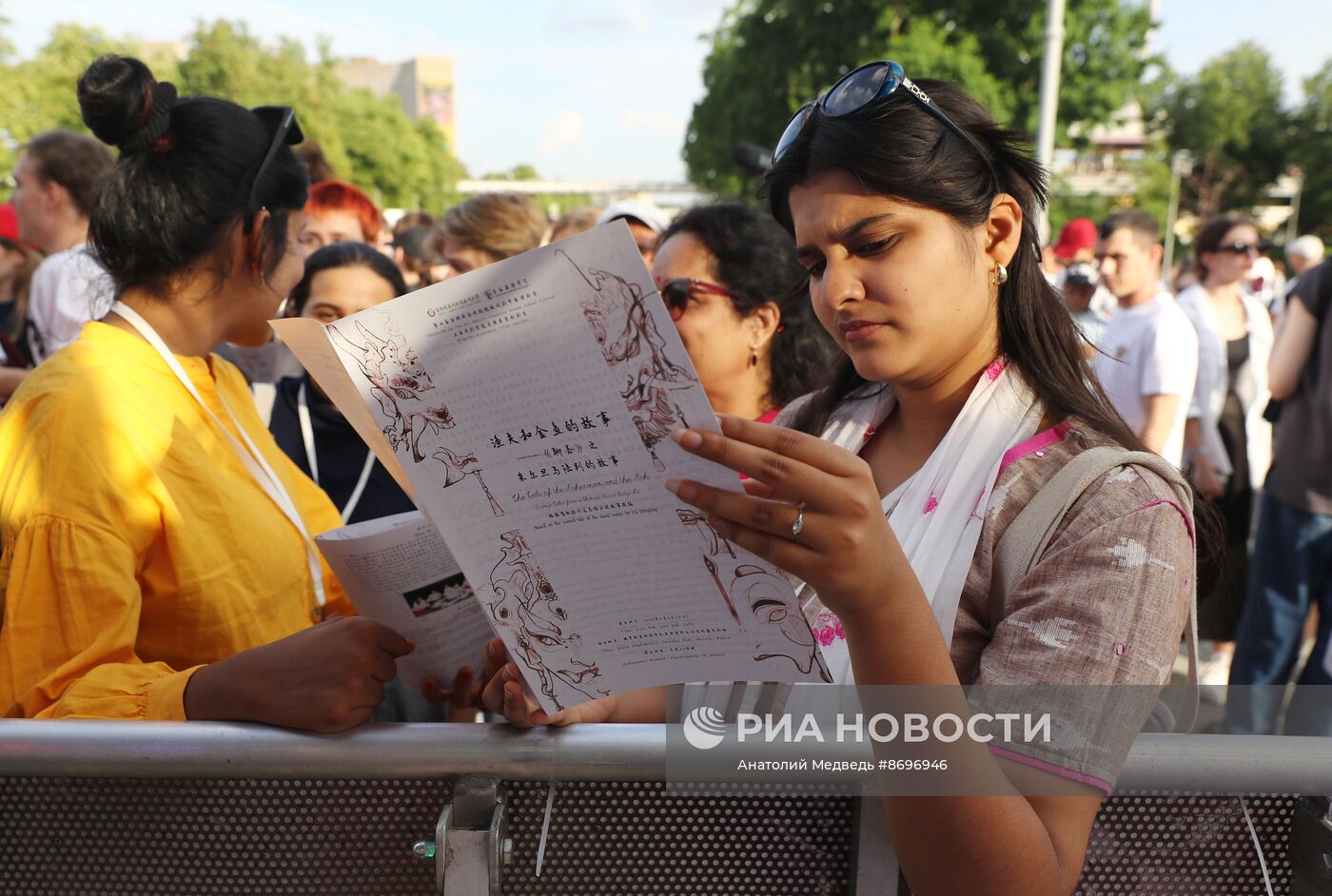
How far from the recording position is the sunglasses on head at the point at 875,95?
1.54m

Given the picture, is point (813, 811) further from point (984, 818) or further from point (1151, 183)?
point (1151, 183)

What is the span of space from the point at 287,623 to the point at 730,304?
153 cm

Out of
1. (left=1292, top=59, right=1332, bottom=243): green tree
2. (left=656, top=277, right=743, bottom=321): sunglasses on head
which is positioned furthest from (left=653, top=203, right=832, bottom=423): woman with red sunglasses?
(left=1292, top=59, right=1332, bottom=243): green tree

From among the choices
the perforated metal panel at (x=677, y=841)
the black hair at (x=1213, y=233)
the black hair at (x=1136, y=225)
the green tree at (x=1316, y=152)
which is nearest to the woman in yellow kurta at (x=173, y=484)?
the perforated metal panel at (x=677, y=841)

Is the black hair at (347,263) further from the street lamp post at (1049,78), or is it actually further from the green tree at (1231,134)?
the green tree at (1231,134)

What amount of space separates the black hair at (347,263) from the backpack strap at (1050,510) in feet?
8.78

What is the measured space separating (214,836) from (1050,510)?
3.79 ft

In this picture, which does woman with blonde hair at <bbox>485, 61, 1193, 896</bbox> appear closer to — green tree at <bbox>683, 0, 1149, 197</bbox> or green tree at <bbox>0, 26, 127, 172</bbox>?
green tree at <bbox>683, 0, 1149, 197</bbox>

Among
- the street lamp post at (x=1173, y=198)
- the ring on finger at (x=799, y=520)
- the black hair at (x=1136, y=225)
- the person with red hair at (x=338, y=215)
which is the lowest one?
the street lamp post at (x=1173, y=198)

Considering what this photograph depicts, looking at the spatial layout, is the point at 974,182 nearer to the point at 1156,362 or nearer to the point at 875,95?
the point at 875,95

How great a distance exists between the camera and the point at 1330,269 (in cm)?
413

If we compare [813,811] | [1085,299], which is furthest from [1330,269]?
[813,811]

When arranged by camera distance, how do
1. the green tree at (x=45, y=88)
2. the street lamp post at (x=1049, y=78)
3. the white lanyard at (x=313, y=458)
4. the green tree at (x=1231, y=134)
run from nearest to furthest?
the white lanyard at (x=313, y=458) < the street lamp post at (x=1049, y=78) < the green tree at (x=45, y=88) < the green tree at (x=1231, y=134)

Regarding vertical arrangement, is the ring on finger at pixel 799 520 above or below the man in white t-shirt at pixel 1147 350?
above
